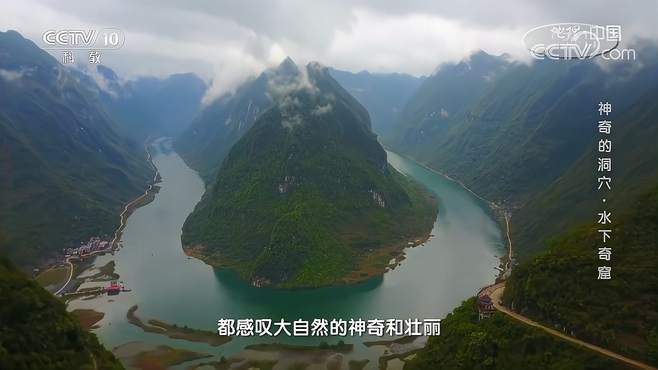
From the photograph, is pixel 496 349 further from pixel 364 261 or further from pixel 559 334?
pixel 364 261

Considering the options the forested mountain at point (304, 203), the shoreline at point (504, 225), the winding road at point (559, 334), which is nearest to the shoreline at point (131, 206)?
the forested mountain at point (304, 203)

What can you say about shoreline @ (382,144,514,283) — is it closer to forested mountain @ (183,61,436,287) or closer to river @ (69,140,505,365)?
river @ (69,140,505,365)

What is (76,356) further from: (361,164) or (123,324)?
(361,164)

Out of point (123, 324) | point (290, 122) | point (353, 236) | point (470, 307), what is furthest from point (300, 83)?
point (470, 307)

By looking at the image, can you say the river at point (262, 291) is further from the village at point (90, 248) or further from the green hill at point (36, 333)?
the green hill at point (36, 333)

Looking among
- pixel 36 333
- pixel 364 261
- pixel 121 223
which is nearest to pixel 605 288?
pixel 36 333
